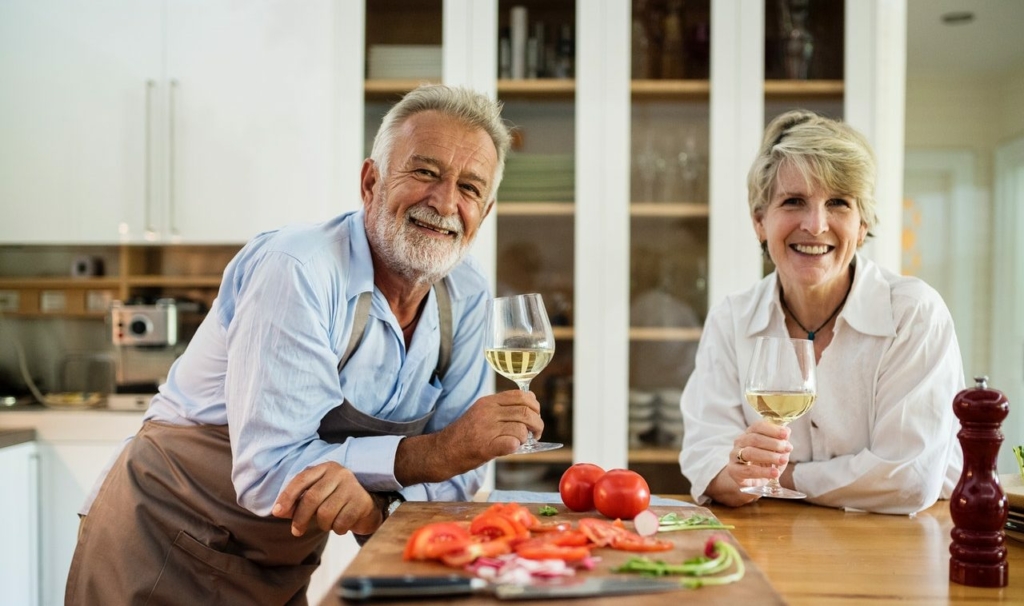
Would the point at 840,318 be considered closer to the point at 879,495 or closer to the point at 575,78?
the point at 879,495

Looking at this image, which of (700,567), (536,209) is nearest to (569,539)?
(700,567)

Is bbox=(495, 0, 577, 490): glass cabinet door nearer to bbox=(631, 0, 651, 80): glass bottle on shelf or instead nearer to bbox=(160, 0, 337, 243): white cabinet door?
bbox=(631, 0, 651, 80): glass bottle on shelf

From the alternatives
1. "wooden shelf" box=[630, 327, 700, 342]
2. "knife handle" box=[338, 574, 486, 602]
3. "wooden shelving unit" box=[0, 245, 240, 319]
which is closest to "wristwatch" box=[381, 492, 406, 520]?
"knife handle" box=[338, 574, 486, 602]

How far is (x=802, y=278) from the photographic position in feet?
5.86

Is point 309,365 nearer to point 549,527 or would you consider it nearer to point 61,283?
point 549,527

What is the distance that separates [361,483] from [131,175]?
202 cm

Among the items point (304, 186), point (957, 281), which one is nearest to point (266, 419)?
point (304, 186)

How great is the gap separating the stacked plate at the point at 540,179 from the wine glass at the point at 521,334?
5.29 ft

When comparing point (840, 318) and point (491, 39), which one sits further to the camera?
point (491, 39)

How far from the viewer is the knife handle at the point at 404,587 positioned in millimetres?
887

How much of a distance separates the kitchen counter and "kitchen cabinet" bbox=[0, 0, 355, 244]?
0.65 metres

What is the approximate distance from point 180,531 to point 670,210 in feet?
6.31

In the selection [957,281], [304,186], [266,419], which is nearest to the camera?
[266,419]

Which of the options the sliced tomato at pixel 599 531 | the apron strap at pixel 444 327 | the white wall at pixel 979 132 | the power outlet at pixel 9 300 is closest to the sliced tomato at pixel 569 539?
the sliced tomato at pixel 599 531
